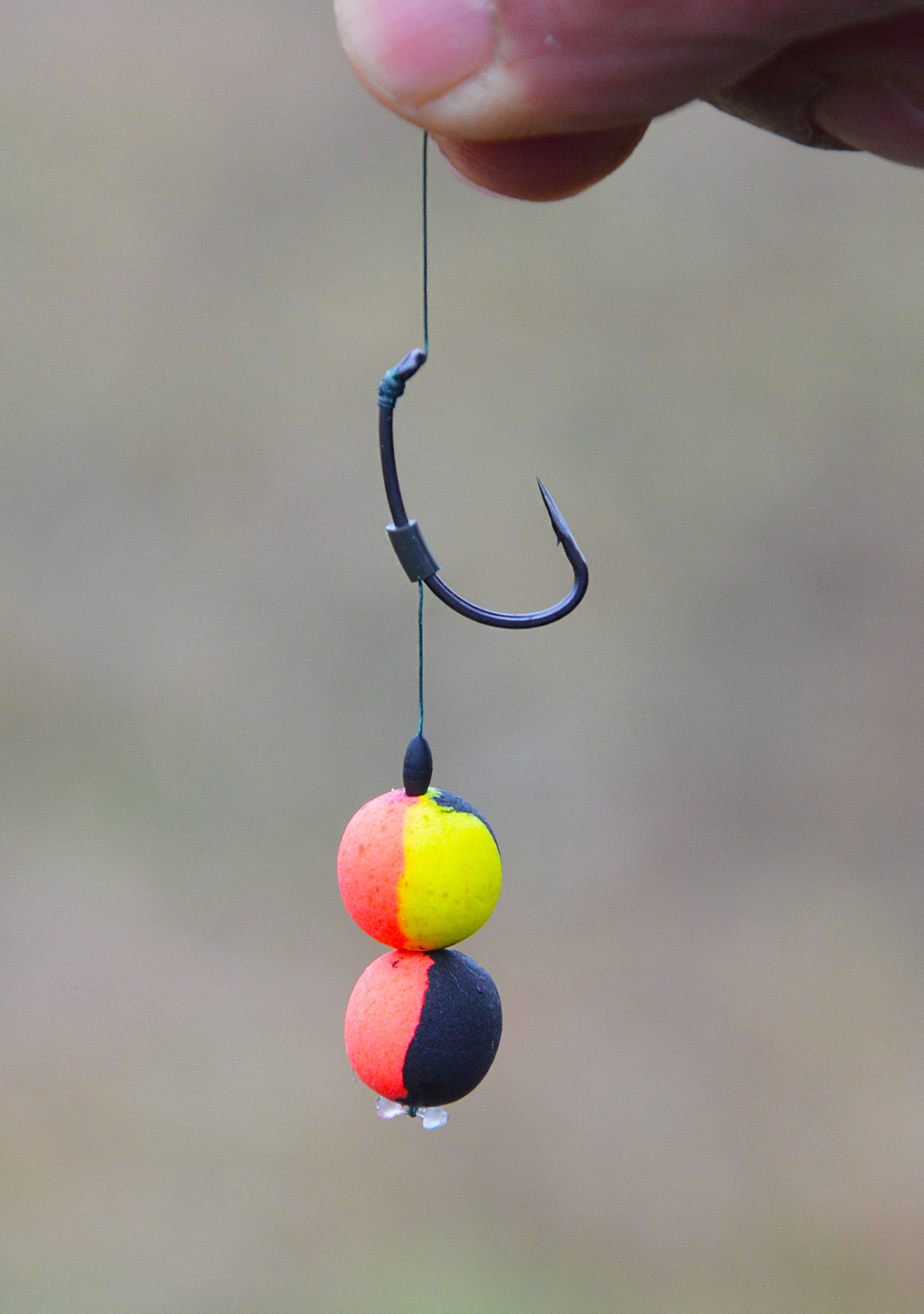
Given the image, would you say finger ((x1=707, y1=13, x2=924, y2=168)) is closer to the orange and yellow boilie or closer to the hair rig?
the hair rig

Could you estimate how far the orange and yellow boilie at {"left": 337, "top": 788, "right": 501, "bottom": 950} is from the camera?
35.3 inches

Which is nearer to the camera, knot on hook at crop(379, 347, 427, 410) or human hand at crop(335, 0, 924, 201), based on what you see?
human hand at crop(335, 0, 924, 201)

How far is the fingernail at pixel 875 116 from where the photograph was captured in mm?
1021

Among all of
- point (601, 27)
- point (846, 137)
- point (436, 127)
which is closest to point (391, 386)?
point (436, 127)

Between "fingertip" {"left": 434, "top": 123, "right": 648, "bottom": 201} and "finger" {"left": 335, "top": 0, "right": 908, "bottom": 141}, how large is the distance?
4.6 inches

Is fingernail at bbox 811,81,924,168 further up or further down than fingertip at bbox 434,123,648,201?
further up

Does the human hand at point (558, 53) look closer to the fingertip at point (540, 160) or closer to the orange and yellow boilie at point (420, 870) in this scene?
the fingertip at point (540, 160)

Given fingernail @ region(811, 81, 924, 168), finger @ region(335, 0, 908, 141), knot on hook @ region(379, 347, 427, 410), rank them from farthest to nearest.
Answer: fingernail @ region(811, 81, 924, 168) → knot on hook @ region(379, 347, 427, 410) → finger @ region(335, 0, 908, 141)

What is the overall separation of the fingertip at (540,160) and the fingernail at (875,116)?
0.19 meters

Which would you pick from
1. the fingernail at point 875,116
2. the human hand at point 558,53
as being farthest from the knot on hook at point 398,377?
the fingernail at point 875,116

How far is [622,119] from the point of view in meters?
0.81

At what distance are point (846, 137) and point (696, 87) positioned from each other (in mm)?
344

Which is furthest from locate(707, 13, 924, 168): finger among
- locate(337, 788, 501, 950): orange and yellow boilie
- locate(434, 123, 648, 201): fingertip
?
locate(337, 788, 501, 950): orange and yellow boilie

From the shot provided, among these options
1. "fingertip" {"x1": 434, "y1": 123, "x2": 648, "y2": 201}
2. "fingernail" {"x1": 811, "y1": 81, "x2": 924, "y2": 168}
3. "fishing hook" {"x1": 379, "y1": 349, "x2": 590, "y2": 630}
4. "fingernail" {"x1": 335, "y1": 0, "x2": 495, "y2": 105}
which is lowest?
"fishing hook" {"x1": 379, "y1": 349, "x2": 590, "y2": 630}
